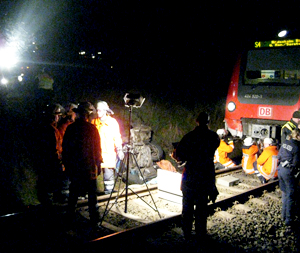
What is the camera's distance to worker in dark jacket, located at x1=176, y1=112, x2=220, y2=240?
13.8ft

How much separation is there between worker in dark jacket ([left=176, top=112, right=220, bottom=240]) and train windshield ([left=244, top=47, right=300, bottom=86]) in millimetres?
4832

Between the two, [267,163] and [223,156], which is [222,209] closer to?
[267,163]

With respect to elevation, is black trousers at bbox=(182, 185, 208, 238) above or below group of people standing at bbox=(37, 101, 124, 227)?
below

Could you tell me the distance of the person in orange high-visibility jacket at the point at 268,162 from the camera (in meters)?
7.10

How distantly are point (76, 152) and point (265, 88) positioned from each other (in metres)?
5.95

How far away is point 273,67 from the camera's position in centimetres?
810

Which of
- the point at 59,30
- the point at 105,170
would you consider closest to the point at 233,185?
the point at 105,170

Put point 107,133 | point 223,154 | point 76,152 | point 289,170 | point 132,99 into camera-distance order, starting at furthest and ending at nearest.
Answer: point 223,154
point 107,133
point 132,99
point 289,170
point 76,152

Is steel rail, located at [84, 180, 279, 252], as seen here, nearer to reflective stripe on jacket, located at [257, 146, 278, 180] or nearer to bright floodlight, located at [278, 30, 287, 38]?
reflective stripe on jacket, located at [257, 146, 278, 180]

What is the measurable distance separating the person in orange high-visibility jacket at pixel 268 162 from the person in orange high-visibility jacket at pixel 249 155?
1.40 ft

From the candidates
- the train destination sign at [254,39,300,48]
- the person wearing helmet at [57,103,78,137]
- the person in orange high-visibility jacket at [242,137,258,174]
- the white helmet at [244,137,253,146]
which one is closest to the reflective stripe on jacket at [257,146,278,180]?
the person in orange high-visibility jacket at [242,137,258,174]

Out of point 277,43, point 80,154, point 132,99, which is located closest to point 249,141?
point 277,43

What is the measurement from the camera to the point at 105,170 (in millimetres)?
6211

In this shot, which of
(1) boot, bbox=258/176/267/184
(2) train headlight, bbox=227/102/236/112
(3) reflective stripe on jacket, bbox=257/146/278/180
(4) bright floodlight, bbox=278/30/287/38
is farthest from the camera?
(2) train headlight, bbox=227/102/236/112
